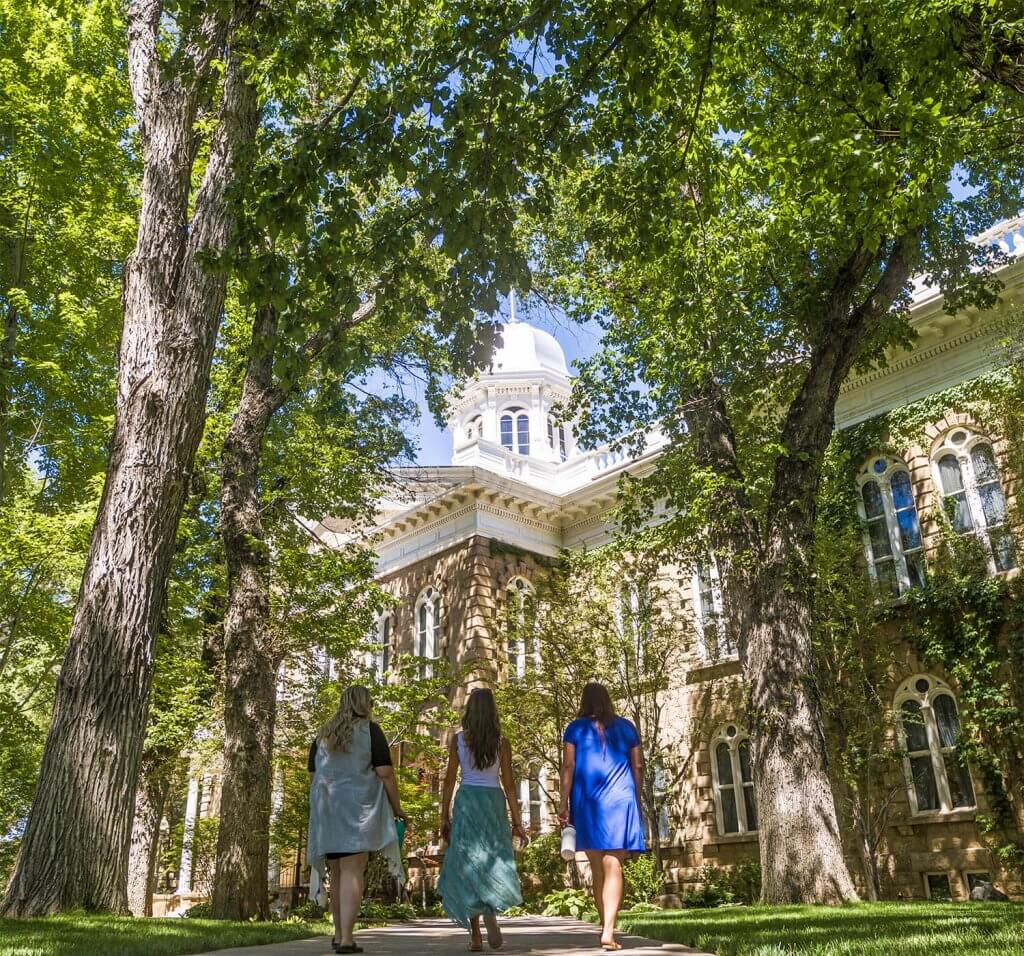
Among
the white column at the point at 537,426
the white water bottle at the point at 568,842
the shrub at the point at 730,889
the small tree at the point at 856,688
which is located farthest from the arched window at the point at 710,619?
the white water bottle at the point at 568,842

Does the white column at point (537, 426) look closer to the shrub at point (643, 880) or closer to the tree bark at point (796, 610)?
the shrub at point (643, 880)

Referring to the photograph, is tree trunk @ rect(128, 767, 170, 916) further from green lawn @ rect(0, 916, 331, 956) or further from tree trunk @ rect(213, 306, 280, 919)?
green lawn @ rect(0, 916, 331, 956)

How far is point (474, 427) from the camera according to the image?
3466cm

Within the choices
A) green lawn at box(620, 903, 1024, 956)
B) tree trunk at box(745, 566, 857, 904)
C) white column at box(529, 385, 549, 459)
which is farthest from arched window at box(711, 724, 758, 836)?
white column at box(529, 385, 549, 459)

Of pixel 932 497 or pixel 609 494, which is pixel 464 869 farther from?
pixel 609 494

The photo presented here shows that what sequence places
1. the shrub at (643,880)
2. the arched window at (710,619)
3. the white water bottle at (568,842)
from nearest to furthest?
1. the white water bottle at (568,842)
2. the shrub at (643,880)
3. the arched window at (710,619)

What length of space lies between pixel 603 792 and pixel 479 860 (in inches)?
36.2

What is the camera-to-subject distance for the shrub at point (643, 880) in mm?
17430

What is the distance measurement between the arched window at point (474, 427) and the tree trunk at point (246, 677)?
19912 mm

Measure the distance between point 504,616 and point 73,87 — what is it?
13296 millimetres

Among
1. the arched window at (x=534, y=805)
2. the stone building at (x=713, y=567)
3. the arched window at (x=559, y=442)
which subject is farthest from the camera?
the arched window at (x=559, y=442)

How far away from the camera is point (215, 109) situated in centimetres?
1144

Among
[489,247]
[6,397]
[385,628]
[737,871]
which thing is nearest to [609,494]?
[385,628]

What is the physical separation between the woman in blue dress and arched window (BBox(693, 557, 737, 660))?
526 inches
